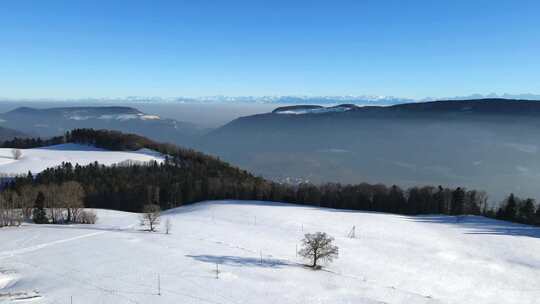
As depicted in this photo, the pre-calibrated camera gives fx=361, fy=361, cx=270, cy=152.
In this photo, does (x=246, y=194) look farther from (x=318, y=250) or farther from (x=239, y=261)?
(x=239, y=261)

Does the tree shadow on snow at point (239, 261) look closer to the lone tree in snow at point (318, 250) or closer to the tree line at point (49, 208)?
the lone tree in snow at point (318, 250)

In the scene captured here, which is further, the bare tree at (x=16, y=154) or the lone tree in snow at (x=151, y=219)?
the bare tree at (x=16, y=154)

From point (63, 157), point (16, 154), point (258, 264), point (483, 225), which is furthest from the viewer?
point (16, 154)

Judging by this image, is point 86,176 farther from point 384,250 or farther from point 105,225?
point 384,250

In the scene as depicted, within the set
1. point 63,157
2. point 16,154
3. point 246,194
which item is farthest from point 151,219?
point 16,154

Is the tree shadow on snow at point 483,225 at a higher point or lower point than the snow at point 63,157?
lower

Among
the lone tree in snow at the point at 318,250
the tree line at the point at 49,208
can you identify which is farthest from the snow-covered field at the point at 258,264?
the tree line at the point at 49,208

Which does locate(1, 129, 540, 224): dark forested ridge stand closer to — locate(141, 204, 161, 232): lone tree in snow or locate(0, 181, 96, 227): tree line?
locate(0, 181, 96, 227): tree line
